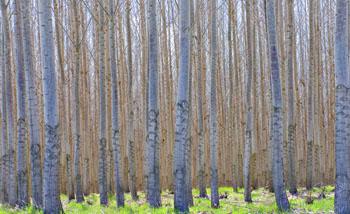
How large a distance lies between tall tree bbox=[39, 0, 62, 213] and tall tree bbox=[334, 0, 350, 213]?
13.3 feet

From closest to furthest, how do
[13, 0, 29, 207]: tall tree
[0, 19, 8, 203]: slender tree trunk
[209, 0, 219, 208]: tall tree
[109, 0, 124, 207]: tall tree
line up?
1. [13, 0, 29, 207]: tall tree
2. [209, 0, 219, 208]: tall tree
3. [109, 0, 124, 207]: tall tree
4. [0, 19, 8, 203]: slender tree trunk

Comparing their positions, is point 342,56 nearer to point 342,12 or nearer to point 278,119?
point 342,12

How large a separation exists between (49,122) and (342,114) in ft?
13.9

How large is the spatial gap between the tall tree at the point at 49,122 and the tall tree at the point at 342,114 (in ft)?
13.3

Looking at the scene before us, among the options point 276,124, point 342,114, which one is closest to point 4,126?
point 276,124

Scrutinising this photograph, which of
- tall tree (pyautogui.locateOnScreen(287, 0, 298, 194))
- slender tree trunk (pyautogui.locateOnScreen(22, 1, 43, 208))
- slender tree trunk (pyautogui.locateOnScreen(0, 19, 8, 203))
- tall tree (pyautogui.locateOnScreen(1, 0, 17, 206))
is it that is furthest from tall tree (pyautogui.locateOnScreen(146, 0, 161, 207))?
tall tree (pyautogui.locateOnScreen(287, 0, 298, 194))

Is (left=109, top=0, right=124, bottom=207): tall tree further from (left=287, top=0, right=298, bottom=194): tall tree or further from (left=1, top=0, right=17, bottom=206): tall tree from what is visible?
(left=287, top=0, right=298, bottom=194): tall tree

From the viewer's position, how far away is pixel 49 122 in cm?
722

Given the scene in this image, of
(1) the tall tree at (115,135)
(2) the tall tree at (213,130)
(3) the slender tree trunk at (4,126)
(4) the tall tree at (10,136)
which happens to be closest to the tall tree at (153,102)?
(1) the tall tree at (115,135)

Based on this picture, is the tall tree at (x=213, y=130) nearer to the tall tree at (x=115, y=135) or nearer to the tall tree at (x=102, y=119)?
the tall tree at (x=115, y=135)

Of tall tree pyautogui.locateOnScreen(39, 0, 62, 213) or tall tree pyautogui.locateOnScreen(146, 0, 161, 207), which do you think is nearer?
tall tree pyautogui.locateOnScreen(39, 0, 62, 213)

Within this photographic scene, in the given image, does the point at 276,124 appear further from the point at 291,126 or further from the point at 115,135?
the point at 291,126

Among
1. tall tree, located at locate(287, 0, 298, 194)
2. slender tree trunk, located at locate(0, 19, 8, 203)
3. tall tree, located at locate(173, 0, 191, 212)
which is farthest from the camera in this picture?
tall tree, located at locate(287, 0, 298, 194)

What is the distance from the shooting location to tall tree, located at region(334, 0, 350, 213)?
22.8ft
